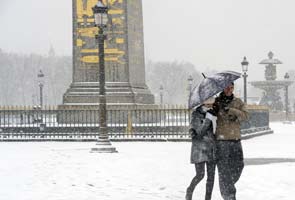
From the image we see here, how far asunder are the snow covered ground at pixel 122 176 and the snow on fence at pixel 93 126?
581 cm

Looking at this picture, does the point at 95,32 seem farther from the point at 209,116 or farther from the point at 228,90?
the point at 228,90

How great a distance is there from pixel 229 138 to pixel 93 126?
17.9 m

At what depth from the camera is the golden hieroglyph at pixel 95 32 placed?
27484mm

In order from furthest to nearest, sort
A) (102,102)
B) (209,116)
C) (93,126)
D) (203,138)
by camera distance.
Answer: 1. (93,126)
2. (102,102)
3. (203,138)
4. (209,116)

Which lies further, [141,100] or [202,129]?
[141,100]

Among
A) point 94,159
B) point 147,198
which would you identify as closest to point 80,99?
point 94,159

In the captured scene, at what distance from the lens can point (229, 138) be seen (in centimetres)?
866

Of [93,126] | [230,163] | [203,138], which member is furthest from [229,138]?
[93,126]

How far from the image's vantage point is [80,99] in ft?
91.1

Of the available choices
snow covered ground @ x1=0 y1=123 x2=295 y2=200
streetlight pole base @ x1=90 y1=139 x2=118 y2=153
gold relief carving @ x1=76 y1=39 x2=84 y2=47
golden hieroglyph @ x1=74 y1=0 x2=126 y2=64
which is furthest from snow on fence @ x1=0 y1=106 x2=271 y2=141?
streetlight pole base @ x1=90 y1=139 x2=118 y2=153

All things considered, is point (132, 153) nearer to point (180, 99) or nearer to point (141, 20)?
point (141, 20)

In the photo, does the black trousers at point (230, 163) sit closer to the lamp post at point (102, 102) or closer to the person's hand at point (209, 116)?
the person's hand at point (209, 116)

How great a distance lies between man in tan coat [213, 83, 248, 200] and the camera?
866 cm

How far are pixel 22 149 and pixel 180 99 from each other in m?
113
